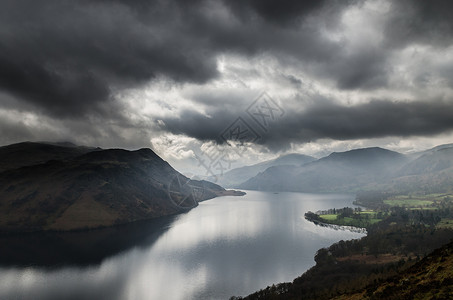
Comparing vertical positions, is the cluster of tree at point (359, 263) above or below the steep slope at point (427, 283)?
→ below

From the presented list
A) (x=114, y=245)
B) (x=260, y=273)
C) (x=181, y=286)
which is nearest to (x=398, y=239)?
(x=260, y=273)

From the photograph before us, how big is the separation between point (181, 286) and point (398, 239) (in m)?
156

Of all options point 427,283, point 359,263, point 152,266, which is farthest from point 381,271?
point 152,266

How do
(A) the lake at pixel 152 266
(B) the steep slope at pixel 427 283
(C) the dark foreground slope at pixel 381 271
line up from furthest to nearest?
(A) the lake at pixel 152 266, (C) the dark foreground slope at pixel 381 271, (B) the steep slope at pixel 427 283

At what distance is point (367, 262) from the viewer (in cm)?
13325

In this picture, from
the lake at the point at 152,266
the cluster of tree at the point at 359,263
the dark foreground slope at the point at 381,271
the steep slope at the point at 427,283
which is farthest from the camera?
the lake at the point at 152,266

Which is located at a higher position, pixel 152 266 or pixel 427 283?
pixel 427 283

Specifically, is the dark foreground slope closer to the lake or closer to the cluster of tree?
the cluster of tree

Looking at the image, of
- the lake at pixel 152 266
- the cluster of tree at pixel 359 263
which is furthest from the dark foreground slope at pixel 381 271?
the lake at pixel 152 266

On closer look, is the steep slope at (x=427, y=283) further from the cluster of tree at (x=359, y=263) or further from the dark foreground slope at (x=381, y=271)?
the cluster of tree at (x=359, y=263)

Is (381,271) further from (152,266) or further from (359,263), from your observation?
(152,266)

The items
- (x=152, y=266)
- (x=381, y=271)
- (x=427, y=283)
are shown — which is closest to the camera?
(x=427, y=283)

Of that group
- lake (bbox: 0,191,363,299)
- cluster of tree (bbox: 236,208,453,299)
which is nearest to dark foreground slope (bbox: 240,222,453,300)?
cluster of tree (bbox: 236,208,453,299)

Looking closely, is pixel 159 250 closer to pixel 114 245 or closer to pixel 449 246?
pixel 114 245
